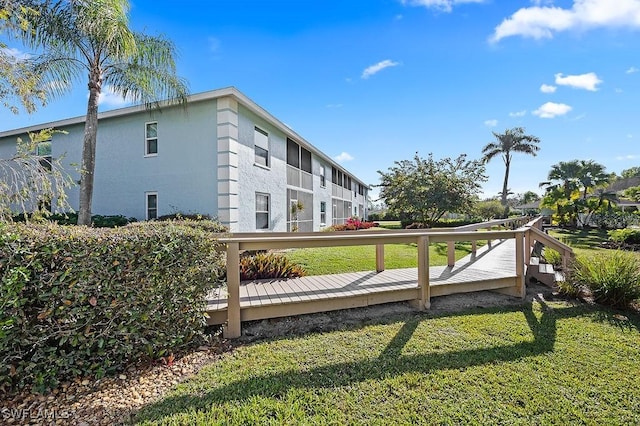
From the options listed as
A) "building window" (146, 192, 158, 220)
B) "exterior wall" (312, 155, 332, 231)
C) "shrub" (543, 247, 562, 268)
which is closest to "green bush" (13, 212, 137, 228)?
"building window" (146, 192, 158, 220)

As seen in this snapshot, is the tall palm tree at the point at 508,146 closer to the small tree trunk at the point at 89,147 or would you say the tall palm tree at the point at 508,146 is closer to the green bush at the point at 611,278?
the green bush at the point at 611,278

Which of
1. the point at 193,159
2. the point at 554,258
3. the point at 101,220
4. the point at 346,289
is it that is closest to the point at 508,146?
the point at 554,258

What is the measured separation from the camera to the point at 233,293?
371cm

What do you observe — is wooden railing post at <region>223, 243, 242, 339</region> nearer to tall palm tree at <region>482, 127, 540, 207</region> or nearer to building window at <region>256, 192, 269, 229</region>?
building window at <region>256, 192, 269, 229</region>

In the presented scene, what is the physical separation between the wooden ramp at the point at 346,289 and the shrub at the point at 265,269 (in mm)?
365

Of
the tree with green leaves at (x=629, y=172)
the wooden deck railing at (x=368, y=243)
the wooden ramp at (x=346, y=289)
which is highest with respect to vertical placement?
the tree with green leaves at (x=629, y=172)

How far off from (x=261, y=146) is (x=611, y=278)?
11098mm

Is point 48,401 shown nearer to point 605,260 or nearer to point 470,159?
point 605,260

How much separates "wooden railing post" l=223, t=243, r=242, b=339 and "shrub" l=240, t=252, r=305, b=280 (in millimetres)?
1868

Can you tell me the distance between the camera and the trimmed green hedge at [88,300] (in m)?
2.49

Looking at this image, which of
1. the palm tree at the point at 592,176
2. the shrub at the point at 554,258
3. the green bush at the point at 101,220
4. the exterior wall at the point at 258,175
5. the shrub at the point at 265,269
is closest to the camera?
the shrub at the point at 265,269

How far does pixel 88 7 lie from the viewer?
785 centimetres

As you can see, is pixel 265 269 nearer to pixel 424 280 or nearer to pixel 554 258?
pixel 424 280

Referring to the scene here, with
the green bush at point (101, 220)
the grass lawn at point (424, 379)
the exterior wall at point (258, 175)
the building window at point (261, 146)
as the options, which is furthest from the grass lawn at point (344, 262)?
the green bush at point (101, 220)
